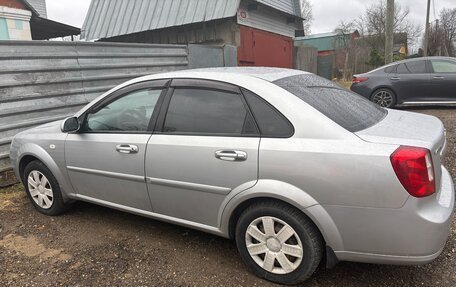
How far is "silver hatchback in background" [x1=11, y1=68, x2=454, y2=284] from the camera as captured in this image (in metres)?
2.27

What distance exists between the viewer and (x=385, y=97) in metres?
9.51

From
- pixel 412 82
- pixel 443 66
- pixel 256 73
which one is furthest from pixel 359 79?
pixel 256 73

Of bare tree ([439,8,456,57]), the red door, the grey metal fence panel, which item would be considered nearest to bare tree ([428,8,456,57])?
bare tree ([439,8,456,57])

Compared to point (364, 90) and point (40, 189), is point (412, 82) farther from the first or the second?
point (40, 189)

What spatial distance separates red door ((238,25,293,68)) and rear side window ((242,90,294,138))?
8051 millimetres

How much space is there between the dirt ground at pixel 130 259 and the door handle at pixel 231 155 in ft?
2.95

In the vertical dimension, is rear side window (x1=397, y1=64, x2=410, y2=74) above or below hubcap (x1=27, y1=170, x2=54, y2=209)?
above

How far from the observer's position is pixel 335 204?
235 centimetres

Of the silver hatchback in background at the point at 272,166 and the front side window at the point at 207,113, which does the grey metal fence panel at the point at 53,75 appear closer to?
the silver hatchback in background at the point at 272,166

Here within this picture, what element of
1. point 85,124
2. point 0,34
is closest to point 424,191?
point 85,124

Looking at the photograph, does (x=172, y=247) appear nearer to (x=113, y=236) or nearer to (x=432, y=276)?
(x=113, y=236)

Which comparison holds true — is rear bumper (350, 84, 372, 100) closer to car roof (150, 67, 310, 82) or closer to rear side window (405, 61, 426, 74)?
rear side window (405, 61, 426, 74)

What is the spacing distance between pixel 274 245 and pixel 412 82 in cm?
808

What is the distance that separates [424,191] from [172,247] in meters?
2.05
